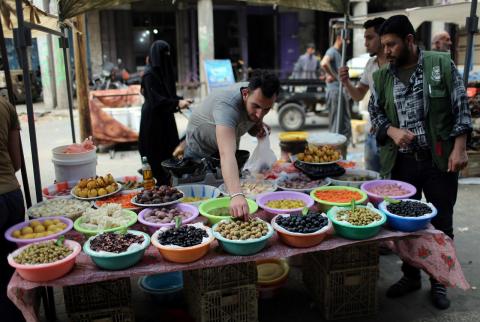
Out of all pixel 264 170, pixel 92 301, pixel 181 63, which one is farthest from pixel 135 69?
pixel 92 301

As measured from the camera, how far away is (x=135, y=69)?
54.9 ft

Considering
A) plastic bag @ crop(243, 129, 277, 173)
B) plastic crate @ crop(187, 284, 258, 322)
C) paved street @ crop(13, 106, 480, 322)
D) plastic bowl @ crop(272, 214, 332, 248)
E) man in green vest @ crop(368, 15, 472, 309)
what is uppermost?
man in green vest @ crop(368, 15, 472, 309)

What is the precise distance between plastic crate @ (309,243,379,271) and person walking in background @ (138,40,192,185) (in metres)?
2.41

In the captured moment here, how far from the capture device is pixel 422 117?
126 inches

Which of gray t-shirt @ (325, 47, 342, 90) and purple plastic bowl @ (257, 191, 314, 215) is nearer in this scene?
purple plastic bowl @ (257, 191, 314, 215)

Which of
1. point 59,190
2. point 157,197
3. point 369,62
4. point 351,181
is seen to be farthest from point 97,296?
point 369,62

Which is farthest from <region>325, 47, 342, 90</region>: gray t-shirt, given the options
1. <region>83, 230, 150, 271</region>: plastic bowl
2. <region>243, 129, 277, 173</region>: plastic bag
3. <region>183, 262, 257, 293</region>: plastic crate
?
<region>83, 230, 150, 271</region>: plastic bowl

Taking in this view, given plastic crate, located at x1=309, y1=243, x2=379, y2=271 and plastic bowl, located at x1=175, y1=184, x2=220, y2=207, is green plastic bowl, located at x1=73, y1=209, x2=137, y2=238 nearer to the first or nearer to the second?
plastic bowl, located at x1=175, y1=184, x2=220, y2=207

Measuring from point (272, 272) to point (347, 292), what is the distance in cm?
67

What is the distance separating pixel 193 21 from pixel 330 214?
45.7ft

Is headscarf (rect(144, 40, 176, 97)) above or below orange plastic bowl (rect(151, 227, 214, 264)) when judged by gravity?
above

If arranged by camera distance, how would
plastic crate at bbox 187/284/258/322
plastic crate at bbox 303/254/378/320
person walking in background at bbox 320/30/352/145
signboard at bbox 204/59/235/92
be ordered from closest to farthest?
plastic crate at bbox 187/284/258/322 → plastic crate at bbox 303/254/378/320 → person walking in background at bbox 320/30/352/145 → signboard at bbox 204/59/235/92

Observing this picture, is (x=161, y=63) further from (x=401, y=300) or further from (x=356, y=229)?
(x=401, y=300)

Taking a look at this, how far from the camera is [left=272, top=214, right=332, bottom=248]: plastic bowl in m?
2.65
